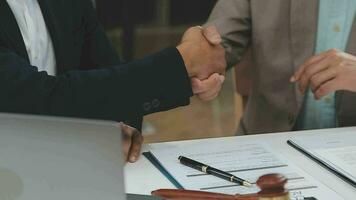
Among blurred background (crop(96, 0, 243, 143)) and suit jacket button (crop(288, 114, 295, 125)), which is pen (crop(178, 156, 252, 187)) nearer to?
suit jacket button (crop(288, 114, 295, 125))

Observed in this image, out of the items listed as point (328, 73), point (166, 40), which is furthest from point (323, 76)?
point (166, 40)

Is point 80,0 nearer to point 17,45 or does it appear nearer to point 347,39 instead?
point 17,45

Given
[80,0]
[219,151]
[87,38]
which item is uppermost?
[80,0]

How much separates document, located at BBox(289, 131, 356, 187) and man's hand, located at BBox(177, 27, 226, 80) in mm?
256

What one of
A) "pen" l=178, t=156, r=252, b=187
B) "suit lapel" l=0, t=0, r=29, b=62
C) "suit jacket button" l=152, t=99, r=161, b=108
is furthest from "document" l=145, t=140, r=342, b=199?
"suit lapel" l=0, t=0, r=29, b=62

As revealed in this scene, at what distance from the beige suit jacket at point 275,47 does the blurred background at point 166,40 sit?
5.10ft

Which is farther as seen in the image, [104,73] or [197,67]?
[197,67]

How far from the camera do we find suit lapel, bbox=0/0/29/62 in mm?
1296

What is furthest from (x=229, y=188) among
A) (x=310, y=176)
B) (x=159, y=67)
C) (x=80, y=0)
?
(x=80, y=0)

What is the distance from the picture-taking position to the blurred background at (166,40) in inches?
146

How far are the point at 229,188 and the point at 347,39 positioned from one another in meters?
0.76

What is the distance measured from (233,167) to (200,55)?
296 mm

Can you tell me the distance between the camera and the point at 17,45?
1321 mm

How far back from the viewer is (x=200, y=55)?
139 centimetres
